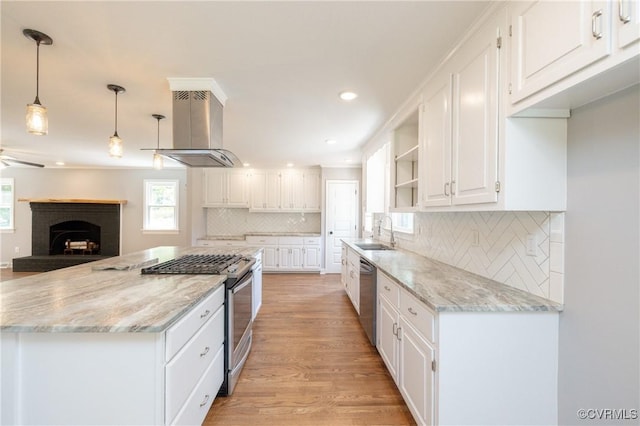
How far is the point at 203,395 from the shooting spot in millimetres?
1587

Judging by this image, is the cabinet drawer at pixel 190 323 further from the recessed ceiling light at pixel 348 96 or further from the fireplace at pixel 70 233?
the fireplace at pixel 70 233

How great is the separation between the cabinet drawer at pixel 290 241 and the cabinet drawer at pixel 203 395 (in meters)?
4.17

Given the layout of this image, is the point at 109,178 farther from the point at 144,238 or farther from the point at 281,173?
the point at 281,173

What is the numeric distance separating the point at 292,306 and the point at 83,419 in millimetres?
2908

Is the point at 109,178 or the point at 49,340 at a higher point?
the point at 109,178

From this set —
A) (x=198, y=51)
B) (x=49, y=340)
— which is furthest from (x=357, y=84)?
(x=49, y=340)

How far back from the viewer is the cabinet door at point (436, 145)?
1.90 m

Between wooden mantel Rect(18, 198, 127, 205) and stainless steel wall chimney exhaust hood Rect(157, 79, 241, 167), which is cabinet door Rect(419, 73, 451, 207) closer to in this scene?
stainless steel wall chimney exhaust hood Rect(157, 79, 241, 167)

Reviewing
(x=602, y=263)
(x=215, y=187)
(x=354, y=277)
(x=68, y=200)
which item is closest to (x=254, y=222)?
(x=215, y=187)

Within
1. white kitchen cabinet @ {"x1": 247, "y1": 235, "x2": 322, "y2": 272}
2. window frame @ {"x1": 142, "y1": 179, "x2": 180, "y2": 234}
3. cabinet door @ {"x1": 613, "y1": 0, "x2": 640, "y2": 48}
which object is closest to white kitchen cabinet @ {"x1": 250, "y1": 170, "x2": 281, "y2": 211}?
white kitchen cabinet @ {"x1": 247, "y1": 235, "x2": 322, "y2": 272}

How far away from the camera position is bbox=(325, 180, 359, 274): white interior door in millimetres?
6051

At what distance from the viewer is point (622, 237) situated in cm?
111

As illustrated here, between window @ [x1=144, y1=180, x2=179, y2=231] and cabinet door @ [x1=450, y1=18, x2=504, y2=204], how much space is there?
680 cm

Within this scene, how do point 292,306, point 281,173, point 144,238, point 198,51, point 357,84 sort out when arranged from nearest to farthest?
point 198,51, point 357,84, point 292,306, point 281,173, point 144,238
